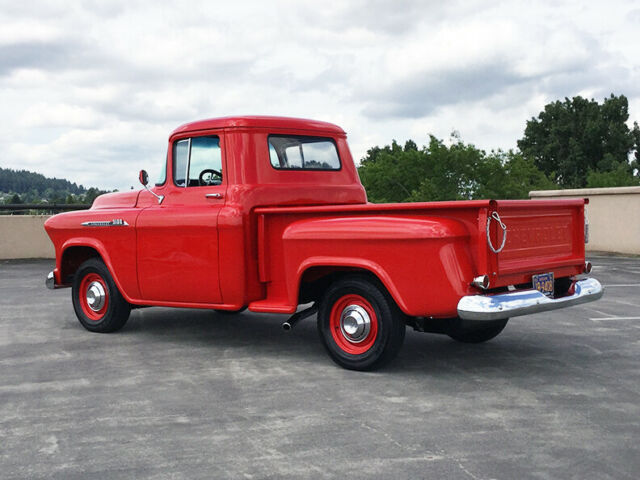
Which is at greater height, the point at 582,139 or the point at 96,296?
the point at 582,139

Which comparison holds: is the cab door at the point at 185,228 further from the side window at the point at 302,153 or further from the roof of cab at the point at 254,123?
the side window at the point at 302,153

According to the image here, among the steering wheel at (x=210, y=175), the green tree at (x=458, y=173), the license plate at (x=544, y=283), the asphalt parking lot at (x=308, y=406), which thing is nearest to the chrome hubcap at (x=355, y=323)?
the asphalt parking lot at (x=308, y=406)

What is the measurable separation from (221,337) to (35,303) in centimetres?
388

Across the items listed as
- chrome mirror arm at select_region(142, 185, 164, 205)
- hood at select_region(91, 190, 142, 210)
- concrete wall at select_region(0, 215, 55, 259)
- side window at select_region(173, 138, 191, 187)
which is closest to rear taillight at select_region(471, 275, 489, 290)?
side window at select_region(173, 138, 191, 187)

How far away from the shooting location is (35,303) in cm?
1014

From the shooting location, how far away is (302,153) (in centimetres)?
723

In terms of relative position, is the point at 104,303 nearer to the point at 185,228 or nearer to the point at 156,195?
the point at 156,195

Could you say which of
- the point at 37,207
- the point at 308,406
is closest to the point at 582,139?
the point at 37,207

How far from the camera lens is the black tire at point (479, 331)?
6.44 metres

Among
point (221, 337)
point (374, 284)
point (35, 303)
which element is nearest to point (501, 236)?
point (374, 284)

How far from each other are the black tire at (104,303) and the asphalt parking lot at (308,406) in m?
0.19

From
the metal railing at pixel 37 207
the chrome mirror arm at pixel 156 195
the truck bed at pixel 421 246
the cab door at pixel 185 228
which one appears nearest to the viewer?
the truck bed at pixel 421 246

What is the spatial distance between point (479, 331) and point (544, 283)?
1199 millimetres

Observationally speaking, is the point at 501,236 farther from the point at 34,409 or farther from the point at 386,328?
the point at 34,409
